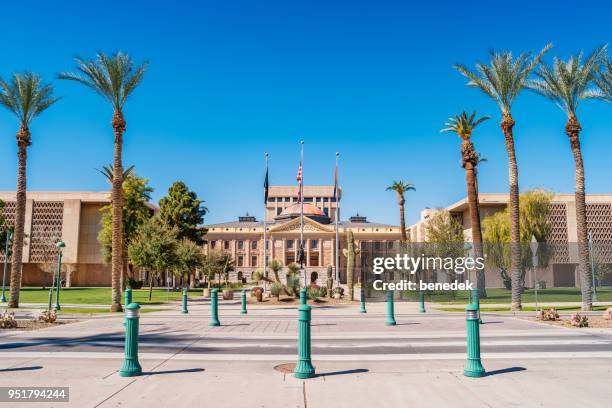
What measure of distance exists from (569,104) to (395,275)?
1793 centimetres

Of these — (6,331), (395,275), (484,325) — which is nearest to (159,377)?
(6,331)

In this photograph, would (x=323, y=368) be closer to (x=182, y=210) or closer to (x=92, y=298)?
(x=92, y=298)

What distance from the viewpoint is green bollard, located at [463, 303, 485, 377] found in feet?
24.4

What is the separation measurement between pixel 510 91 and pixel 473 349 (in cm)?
2128

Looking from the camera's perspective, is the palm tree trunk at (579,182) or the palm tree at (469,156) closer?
the palm tree trunk at (579,182)

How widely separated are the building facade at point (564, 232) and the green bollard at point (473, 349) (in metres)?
50.2

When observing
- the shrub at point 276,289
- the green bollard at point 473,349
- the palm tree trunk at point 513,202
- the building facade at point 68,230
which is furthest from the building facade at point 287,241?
the green bollard at point 473,349

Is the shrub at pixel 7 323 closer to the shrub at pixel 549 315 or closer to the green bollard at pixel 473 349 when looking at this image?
the green bollard at pixel 473 349

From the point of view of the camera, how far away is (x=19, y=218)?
24734mm

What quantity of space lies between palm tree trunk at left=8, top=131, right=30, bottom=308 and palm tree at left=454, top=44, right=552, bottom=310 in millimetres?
24105

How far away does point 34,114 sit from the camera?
25281 millimetres

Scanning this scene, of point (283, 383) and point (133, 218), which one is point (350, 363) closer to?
point (283, 383)

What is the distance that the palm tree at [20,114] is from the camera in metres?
24.4

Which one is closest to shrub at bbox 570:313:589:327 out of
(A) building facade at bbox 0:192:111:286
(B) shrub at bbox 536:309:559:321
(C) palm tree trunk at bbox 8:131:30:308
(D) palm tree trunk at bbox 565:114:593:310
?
(B) shrub at bbox 536:309:559:321
